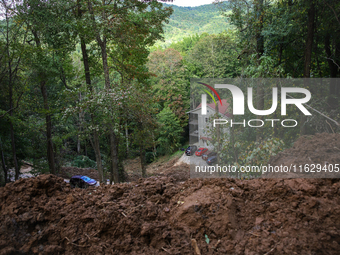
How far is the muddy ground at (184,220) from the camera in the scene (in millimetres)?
2551

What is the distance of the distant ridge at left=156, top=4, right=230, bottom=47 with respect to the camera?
6095 cm

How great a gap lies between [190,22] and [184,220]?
82.8m

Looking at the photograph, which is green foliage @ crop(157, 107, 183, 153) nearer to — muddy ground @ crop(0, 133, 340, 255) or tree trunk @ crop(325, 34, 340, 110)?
tree trunk @ crop(325, 34, 340, 110)

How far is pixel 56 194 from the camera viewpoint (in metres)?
3.54

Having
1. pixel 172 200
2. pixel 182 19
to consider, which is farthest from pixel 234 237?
pixel 182 19

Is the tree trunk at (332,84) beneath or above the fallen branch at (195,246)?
above

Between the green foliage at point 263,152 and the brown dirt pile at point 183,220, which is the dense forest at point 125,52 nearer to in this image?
the green foliage at point 263,152

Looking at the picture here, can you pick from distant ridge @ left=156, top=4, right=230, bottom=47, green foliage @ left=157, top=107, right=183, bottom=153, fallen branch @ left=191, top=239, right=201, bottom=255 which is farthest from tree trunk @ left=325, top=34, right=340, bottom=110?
distant ridge @ left=156, top=4, right=230, bottom=47

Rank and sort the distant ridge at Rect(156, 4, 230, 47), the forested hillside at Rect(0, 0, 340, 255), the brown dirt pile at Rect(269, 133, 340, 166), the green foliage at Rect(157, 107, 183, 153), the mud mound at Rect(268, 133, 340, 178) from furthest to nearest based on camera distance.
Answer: the distant ridge at Rect(156, 4, 230, 47), the green foliage at Rect(157, 107, 183, 153), the brown dirt pile at Rect(269, 133, 340, 166), the mud mound at Rect(268, 133, 340, 178), the forested hillside at Rect(0, 0, 340, 255)

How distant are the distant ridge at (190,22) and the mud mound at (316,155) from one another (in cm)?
5815

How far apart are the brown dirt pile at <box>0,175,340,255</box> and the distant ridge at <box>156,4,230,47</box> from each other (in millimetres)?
59243

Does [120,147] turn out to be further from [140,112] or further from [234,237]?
[234,237]

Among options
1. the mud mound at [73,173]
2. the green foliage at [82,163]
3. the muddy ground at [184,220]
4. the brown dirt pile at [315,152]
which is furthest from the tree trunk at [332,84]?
the green foliage at [82,163]

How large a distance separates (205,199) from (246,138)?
5.68 meters
